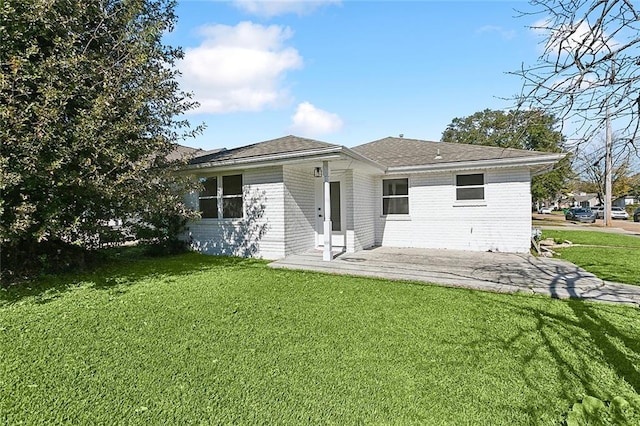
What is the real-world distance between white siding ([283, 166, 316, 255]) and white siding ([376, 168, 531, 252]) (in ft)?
9.94

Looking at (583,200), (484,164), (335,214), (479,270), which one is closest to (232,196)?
(335,214)

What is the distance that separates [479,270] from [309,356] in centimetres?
535

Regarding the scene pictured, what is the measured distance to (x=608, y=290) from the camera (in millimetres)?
5641

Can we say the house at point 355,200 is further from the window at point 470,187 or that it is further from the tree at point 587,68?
the tree at point 587,68

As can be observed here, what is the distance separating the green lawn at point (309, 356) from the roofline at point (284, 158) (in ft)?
11.6

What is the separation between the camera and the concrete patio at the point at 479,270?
564 cm

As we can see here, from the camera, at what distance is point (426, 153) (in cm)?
1191

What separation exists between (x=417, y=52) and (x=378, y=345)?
23.6ft

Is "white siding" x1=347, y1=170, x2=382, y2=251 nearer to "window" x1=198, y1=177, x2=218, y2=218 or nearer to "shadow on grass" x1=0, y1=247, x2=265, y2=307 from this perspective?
"shadow on grass" x1=0, y1=247, x2=265, y2=307

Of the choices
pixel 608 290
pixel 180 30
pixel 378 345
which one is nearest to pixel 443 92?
pixel 608 290

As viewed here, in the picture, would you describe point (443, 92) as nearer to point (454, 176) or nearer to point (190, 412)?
point (454, 176)

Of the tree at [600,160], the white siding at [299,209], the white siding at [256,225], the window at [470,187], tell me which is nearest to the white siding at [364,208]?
the white siding at [299,209]

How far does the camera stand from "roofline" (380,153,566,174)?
902 centimetres

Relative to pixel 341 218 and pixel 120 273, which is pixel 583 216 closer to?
pixel 341 218
